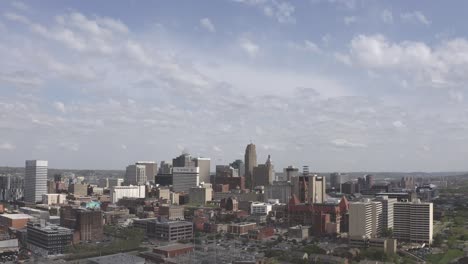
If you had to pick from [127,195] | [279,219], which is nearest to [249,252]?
Answer: [279,219]

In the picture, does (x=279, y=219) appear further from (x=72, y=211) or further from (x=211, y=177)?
(x=211, y=177)

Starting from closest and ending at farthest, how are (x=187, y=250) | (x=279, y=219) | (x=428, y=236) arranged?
(x=187, y=250) → (x=428, y=236) → (x=279, y=219)

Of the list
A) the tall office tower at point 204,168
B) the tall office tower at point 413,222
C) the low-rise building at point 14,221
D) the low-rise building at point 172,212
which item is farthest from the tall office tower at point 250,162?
the low-rise building at point 14,221

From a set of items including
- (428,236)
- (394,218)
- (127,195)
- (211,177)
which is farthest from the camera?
(211,177)

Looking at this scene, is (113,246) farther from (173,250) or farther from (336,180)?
(336,180)

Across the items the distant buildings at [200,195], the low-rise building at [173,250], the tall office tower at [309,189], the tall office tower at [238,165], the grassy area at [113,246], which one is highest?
the tall office tower at [238,165]

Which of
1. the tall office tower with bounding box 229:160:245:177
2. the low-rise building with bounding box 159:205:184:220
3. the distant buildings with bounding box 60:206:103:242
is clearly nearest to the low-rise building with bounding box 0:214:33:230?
the distant buildings with bounding box 60:206:103:242

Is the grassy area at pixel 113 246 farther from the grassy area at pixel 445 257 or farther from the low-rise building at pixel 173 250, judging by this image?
the grassy area at pixel 445 257
